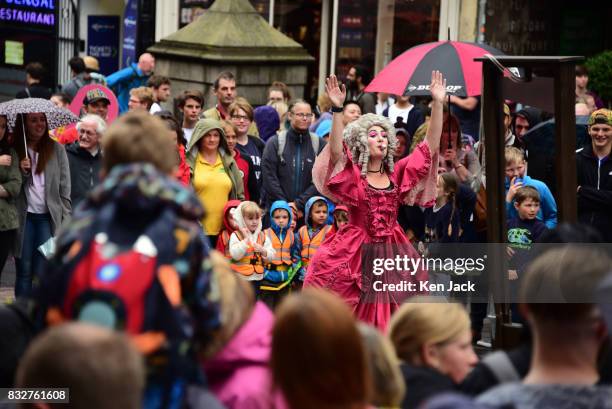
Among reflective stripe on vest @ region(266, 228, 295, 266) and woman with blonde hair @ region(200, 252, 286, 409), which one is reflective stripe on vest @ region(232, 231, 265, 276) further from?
woman with blonde hair @ region(200, 252, 286, 409)

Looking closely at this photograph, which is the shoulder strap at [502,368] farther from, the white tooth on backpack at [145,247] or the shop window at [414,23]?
the shop window at [414,23]

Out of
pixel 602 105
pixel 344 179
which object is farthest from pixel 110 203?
pixel 602 105

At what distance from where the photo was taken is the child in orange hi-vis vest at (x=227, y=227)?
33.3 ft

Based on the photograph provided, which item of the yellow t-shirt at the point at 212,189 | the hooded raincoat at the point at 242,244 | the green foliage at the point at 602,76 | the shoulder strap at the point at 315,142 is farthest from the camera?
the green foliage at the point at 602,76

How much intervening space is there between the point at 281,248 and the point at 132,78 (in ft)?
22.3

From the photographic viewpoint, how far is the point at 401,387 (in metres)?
3.91

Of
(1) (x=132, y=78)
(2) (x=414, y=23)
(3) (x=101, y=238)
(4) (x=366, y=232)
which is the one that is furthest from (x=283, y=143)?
(2) (x=414, y=23)

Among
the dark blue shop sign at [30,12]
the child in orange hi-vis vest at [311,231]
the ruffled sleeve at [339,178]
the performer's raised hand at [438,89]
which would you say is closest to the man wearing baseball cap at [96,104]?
the child in orange hi-vis vest at [311,231]

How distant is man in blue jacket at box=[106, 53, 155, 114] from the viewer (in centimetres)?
1625

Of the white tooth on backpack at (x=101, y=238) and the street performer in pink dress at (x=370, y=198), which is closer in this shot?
the white tooth on backpack at (x=101, y=238)

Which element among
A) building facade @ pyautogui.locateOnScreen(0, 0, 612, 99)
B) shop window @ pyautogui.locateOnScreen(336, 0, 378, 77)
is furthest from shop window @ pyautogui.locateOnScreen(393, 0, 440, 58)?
shop window @ pyautogui.locateOnScreen(336, 0, 378, 77)

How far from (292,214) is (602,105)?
7.48 meters

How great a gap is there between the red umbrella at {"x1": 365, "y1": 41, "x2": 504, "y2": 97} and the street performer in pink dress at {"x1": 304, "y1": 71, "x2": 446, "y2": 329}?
1.49 metres
